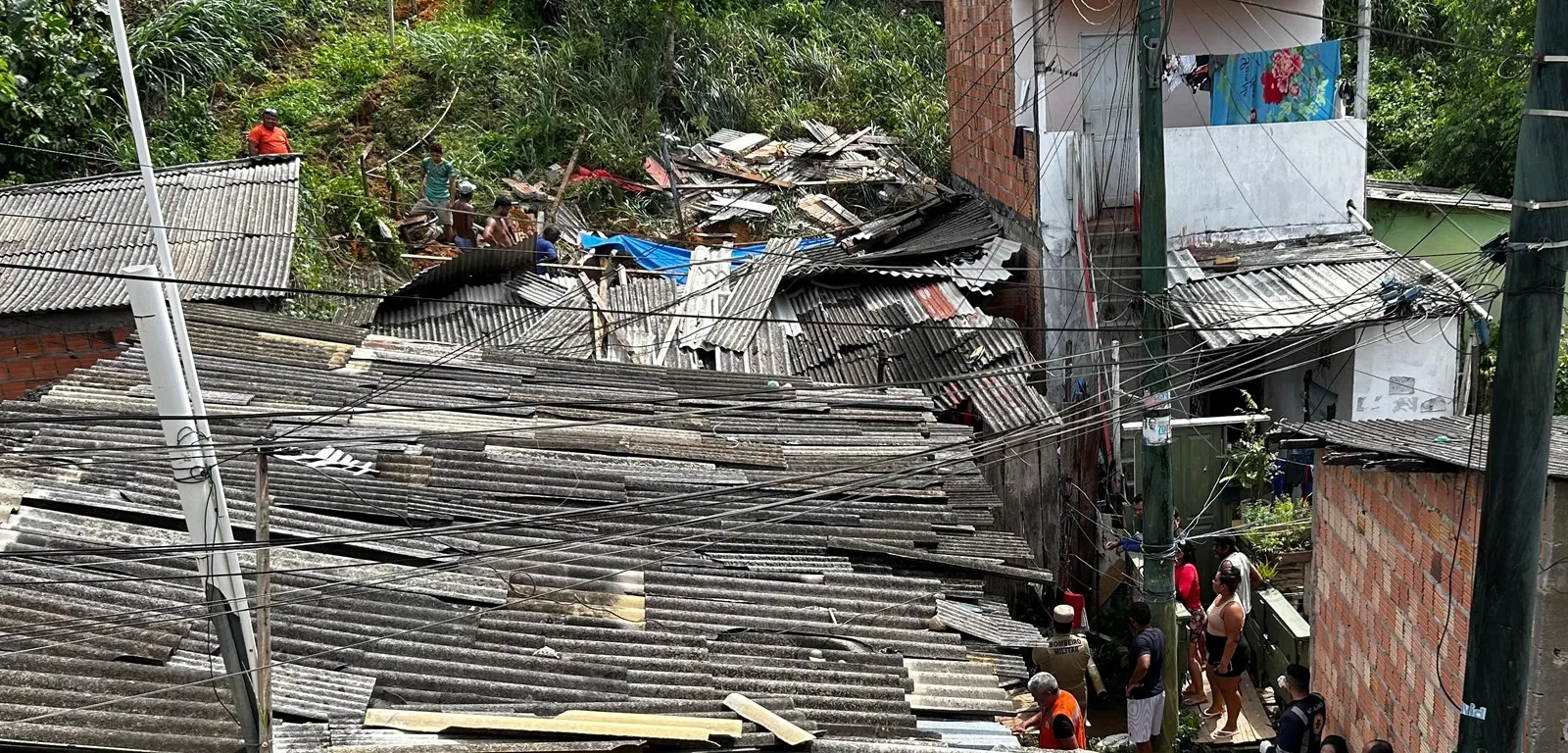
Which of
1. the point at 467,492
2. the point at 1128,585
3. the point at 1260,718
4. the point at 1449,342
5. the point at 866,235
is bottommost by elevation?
the point at 1260,718

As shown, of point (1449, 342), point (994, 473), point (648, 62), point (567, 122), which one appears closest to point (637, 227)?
point (567, 122)

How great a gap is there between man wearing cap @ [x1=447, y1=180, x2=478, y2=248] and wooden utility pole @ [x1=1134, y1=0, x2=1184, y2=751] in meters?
9.99

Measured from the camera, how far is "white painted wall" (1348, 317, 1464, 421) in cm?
1342

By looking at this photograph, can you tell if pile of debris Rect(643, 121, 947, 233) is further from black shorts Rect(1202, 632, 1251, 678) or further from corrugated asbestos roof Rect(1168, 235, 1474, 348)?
black shorts Rect(1202, 632, 1251, 678)

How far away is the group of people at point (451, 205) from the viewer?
53.9 ft

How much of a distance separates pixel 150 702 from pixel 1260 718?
9043mm

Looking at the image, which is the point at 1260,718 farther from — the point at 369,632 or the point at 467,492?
the point at 369,632

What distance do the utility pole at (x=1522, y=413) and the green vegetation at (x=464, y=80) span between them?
15682 mm

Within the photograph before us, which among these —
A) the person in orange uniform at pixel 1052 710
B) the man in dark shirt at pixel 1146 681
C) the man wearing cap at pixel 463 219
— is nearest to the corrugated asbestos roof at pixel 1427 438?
the man in dark shirt at pixel 1146 681

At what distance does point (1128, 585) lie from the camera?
513 inches

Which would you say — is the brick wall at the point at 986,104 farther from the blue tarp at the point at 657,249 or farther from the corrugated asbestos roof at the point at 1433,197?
the corrugated asbestos roof at the point at 1433,197

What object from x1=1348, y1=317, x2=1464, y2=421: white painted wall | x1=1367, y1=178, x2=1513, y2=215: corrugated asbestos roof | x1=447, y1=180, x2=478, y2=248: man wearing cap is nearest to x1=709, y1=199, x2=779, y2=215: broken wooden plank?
x1=447, y1=180, x2=478, y2=248: man wearing cap

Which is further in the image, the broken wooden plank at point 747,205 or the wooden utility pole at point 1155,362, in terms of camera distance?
the broken wooden plank at point 747,205

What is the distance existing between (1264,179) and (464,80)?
13.7 metres
